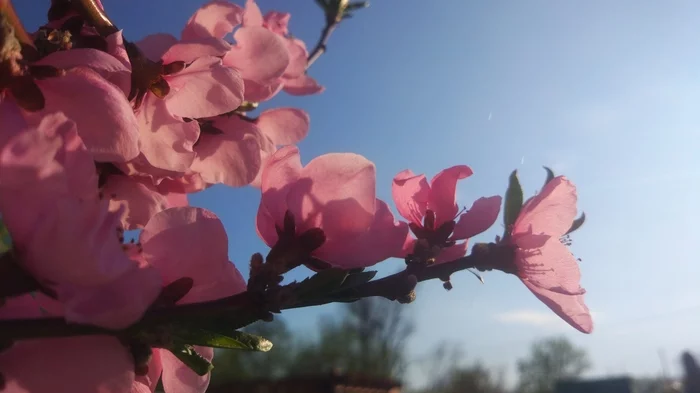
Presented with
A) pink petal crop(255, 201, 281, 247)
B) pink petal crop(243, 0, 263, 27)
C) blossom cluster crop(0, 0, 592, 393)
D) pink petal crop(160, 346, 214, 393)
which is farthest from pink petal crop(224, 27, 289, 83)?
pink petal crop(160, 346, 214, 393)

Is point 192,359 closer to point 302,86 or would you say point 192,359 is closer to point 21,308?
point 21,308

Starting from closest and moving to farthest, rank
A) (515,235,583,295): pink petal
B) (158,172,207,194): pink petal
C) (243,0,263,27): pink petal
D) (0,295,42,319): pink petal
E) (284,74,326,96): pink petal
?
1. (0,295,42,319): pink petal
2. (515,235,583,295): pink petal
3. (158,172,207,194): pink petal
4. (243,0,263,27): pink petal
5. (284,74,326,96): pink petal

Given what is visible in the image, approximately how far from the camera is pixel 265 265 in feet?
1.69

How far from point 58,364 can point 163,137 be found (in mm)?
244

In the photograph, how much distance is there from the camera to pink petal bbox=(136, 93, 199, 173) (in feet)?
2.02

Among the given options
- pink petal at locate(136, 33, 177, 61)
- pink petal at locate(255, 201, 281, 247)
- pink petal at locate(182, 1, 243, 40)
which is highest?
pink petal at locate(182, 1, 243, 40)

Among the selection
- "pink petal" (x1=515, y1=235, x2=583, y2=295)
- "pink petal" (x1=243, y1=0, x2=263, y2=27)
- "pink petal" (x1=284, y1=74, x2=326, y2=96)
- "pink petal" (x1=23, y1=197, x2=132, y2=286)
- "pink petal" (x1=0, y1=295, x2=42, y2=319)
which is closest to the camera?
"pink petal" (x1=23, y1=197, x2=132, y2=286)

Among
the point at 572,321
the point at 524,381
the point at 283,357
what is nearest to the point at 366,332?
the point at 283,357

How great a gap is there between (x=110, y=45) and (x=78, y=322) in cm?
30

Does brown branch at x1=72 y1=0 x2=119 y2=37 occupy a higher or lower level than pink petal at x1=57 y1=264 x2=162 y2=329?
higher

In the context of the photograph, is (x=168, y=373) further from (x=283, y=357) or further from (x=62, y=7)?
(x=283, y=357)

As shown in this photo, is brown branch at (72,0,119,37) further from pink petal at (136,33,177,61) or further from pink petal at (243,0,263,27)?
pink petal at (243,0,263,27)

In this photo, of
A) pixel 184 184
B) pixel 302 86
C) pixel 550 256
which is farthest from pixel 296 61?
pixel 550 256

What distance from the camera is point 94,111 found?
1.61 feet
